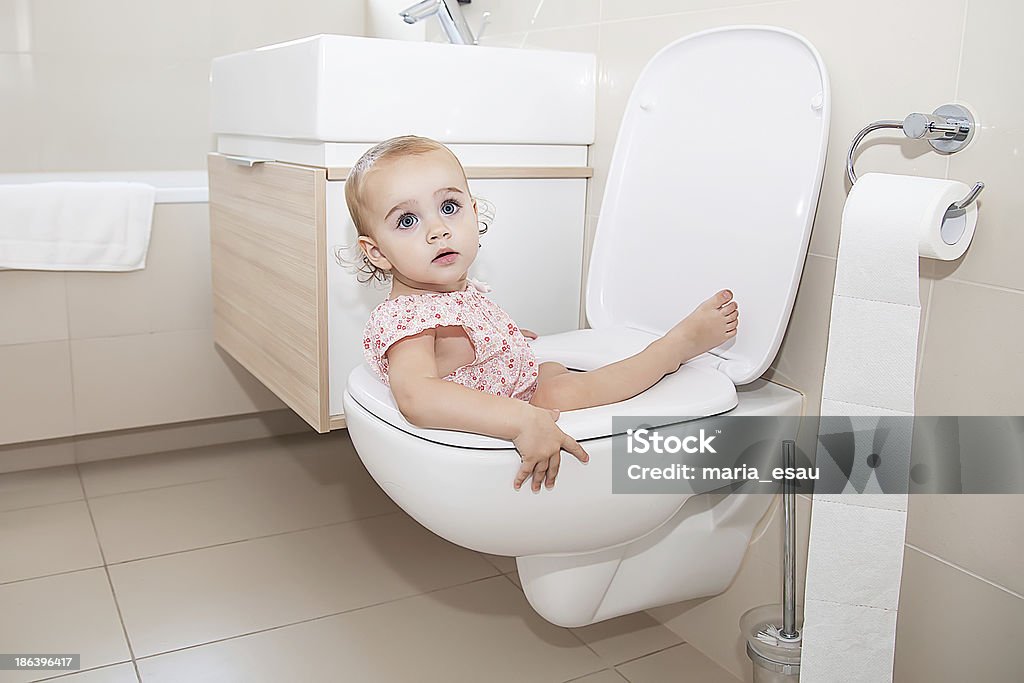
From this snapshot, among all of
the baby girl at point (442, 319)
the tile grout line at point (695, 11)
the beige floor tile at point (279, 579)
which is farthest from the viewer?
the beige floor tile at point (279, 579)

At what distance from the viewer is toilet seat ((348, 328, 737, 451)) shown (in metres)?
0.93

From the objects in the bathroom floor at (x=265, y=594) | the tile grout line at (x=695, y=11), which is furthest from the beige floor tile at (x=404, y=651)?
the tile grout line at (x=695, y=11)

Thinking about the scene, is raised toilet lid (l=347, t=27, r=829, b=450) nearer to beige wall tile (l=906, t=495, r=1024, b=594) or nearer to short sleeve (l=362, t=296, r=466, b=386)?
short sleeve (l=362, t=296, r=466, b=386)

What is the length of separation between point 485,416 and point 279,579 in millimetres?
749

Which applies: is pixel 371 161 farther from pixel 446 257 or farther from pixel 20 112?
pixel 20 112

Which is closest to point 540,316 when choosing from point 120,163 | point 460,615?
point 460,615

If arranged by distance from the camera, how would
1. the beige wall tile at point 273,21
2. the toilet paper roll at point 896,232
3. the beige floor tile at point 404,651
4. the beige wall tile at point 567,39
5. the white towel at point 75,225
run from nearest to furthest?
the toilet paper roll at point 896,232 → the beige floor tile at point 404,651 → the beige wall tile at point 567,39 → the white towel at point 75,225 → the beige wall tile at point 273,21

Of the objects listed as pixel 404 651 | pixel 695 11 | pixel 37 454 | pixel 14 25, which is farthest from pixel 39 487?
pixel 695 11

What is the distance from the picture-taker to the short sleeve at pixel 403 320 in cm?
102

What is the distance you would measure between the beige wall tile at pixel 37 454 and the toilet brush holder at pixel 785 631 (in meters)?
1.46

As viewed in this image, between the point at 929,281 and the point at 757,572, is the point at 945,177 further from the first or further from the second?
the point at 757,572

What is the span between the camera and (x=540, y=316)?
1.51 meters

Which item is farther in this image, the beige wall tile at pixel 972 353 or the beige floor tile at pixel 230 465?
the beige floor tile at pixel 230 465

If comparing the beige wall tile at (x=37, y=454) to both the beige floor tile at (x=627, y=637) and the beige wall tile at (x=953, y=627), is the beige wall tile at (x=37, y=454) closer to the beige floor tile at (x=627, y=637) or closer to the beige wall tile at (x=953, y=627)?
the beige floor tile at (x=627, y=637)
